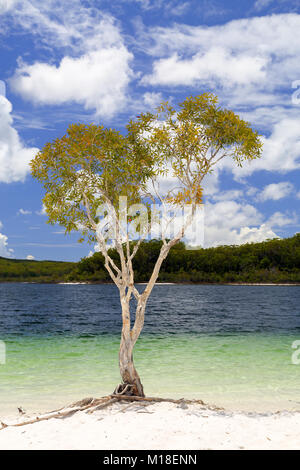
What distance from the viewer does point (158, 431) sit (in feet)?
30.3

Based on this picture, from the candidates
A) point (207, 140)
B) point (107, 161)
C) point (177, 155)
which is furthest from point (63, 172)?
point (207, 140)

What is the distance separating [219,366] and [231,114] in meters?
12.9

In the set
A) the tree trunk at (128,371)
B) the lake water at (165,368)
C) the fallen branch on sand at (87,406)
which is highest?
the tree trunk at (128,371)

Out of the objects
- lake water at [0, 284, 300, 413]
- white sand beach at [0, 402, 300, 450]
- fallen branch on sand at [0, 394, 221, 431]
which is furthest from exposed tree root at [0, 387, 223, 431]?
lake water at [0, 284, 300, 413]

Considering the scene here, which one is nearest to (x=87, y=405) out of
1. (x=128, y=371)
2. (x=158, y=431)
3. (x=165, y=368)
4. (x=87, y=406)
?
(x=87, y=406)

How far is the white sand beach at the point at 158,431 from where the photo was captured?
28.1 ft

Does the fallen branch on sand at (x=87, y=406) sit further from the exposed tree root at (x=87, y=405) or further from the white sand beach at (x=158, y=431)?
the white sand beach at (x=158, y=431)

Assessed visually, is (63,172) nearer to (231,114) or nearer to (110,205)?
(110,205)

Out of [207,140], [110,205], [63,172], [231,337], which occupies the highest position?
[207,140]

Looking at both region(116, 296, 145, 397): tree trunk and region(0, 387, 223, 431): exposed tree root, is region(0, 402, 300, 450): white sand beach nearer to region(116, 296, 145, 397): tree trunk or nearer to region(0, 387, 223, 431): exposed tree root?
region(0, 387, 223, 431): exposed tree root

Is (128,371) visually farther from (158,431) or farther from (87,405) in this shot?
(158,431)

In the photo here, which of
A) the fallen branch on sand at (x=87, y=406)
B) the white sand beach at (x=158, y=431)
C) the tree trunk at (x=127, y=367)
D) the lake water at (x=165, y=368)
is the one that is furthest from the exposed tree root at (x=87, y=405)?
the lake water at (x=165, y=368)
